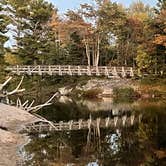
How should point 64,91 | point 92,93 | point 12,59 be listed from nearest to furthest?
point 92,93 → point 64,91 → point 12,59

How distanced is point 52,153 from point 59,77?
40.7 m

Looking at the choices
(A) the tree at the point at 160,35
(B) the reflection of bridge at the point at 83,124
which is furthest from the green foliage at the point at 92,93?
(B) the reflection of bridge at the point at 83,124

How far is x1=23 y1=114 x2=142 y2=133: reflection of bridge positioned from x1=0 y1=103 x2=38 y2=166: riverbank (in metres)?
0.57

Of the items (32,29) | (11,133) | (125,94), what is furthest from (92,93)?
(11,133)

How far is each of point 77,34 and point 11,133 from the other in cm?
3761

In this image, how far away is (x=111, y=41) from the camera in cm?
5862

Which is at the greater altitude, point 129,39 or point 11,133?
point 129,39

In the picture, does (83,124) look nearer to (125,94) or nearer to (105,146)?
(105,146)

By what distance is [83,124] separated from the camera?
26.3 m

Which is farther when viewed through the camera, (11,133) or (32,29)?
(32,29)

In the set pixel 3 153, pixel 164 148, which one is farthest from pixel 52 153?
pixel 164 148

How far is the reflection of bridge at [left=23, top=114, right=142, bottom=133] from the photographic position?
932 inches

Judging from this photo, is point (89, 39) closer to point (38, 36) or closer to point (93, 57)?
point (93, 57)

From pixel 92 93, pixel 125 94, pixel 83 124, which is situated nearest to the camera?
pixel 83 124
